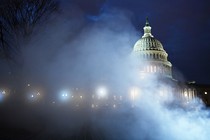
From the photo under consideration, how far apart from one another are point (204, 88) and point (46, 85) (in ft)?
169

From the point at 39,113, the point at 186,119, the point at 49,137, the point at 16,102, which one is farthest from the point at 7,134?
the point at 186,119

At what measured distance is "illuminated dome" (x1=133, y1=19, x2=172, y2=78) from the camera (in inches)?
2504

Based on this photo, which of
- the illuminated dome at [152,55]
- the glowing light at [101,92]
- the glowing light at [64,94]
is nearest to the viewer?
the glowing light at [64,94]

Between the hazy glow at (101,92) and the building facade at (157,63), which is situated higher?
the building facade at (157,63)

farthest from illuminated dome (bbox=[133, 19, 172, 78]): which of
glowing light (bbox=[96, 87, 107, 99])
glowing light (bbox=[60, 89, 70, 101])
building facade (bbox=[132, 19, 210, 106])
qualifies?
glowing light (bbox=[60, 89, 70, 101])

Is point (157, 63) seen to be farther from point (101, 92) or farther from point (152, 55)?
point (101, 92)

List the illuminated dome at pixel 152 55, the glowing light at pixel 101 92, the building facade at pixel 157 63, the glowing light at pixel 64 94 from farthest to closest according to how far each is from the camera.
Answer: the illuminated dome at pixel 152 55 < the building facade at pixel 157 63 < the glowing light at pixel 101 92 < the glowing light at pixel 64 94

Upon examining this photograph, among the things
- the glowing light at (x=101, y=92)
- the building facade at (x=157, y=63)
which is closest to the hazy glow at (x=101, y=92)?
the glowing light at (x=101, y=92)

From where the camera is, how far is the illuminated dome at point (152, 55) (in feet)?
209

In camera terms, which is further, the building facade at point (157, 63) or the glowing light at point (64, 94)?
the building facade at point (157, 63)

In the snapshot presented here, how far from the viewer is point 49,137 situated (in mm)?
9867

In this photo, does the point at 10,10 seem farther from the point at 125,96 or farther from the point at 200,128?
the point at 125,96

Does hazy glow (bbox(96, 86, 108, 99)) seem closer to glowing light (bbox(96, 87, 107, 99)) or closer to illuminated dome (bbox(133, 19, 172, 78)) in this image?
glowing light (bbox(96, 87, 107, 99))

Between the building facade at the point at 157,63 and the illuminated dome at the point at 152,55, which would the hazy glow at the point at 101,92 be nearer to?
the building facade at the point at 157,63
